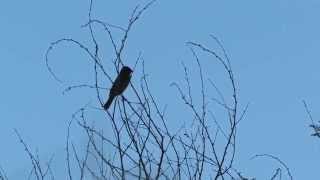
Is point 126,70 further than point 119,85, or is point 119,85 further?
point 126,70

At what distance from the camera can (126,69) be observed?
5.83m

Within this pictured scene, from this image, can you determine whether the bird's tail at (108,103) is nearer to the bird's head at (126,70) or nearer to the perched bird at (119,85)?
the perched bird at (119,85)

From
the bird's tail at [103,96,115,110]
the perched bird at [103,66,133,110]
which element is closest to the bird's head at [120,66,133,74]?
the perched bird at [103,66,133,110]

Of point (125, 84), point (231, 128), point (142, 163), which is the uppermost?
point (125, 84)

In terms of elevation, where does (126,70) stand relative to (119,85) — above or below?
above

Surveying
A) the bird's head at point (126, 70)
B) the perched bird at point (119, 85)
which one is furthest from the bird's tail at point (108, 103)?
the bird's head at point (126, 70)

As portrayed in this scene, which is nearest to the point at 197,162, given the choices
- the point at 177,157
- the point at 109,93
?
the point at 177,157

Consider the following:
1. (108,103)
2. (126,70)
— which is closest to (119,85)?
(108,103)

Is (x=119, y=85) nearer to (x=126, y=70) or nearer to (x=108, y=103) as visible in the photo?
(x=108, y=103)

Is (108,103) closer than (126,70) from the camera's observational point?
Yes

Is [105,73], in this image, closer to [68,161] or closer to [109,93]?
[109,93]

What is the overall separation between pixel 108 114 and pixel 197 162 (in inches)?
31.0

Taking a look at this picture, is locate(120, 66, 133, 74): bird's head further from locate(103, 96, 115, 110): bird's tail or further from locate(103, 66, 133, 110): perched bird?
locate(103, 96, 115, 110): bird's tail

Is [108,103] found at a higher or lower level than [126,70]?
lower
